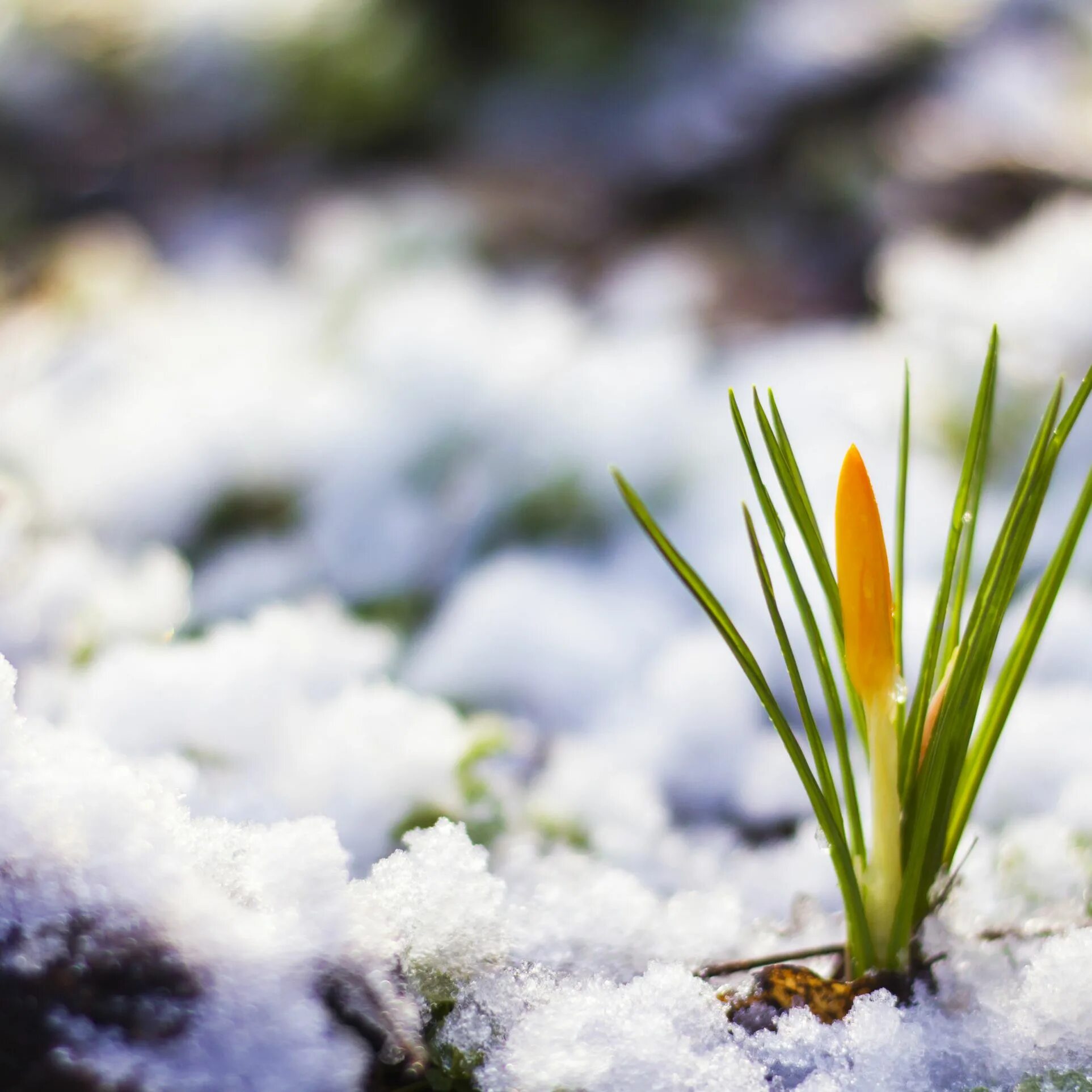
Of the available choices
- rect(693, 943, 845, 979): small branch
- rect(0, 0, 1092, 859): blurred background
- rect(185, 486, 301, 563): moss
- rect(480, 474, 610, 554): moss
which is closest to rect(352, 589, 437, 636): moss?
rect(0, 0, 1092, 859): blurred background

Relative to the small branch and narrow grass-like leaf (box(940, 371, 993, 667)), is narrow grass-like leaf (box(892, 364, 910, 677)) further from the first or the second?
the small branch

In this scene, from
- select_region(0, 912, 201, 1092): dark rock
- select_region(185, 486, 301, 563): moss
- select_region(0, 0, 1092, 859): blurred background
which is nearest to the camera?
select_region(0, 912, 201, 1092): dark rock

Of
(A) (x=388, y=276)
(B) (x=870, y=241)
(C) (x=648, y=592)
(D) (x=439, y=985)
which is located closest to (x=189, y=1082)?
(D) (x=439, y=985)

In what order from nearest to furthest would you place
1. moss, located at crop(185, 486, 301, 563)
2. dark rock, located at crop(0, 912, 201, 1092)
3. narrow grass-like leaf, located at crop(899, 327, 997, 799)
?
dark rock, located at crop(0, 912, 201, 1092) < narrow grass-like leaf, located at crop(899, 327, 997, 799) < moss, located at crop(185, 486, 301, 563)

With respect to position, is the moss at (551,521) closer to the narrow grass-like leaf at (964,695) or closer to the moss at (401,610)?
the moss at (401,610)

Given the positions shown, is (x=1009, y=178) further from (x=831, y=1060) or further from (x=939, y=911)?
(x=831, y=1060)

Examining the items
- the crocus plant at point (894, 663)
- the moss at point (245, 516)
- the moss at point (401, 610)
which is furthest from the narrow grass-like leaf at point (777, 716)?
the moss at point (245, 516)
